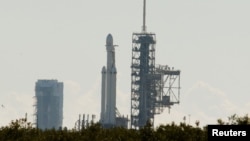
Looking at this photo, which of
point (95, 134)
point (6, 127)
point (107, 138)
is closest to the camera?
point (107, 138)

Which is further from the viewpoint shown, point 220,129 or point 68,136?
point 68,136

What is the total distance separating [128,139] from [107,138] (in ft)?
6.27

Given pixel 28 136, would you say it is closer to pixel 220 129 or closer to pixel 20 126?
pixel 20 126

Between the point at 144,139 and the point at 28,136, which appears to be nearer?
the point at 144,139

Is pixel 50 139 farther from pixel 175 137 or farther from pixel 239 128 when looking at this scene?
pixel 239 128

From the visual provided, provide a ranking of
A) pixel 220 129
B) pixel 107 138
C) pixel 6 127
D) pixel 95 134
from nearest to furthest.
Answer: pixel 220 129 → pixel 107 138 → pixel 95 134 → pixel 6 127

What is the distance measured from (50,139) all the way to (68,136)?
152 centimetres

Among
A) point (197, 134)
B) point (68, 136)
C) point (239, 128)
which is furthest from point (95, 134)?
point (239, 128)

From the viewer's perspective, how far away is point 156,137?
279 ft

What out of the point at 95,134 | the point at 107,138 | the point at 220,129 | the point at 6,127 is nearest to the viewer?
the point at 220,129

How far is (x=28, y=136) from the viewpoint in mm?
92000

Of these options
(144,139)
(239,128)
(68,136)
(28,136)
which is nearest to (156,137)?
(144,139)

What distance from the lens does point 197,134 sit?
8556 centimetres

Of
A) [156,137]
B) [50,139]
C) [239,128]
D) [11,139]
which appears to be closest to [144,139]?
[156,137]
